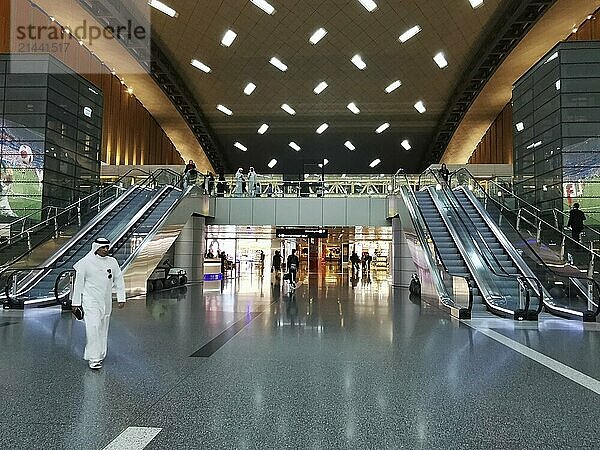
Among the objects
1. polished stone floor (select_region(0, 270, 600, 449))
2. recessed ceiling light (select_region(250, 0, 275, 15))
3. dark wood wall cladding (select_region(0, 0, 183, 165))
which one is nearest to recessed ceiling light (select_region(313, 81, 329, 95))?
recessed ceiling light (select_region(250, 0, 275, 15))

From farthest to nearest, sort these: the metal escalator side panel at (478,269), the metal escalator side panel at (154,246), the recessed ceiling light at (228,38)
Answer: the recessed ceiling light at (228,38)
the metal escalator side panel at (154,246)
the metal escalator side panel at (478,269)

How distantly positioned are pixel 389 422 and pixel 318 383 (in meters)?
1.31

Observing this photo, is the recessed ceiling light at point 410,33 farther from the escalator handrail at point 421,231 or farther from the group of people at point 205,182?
the group of people at point 205,182

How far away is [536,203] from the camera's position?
62.0ft

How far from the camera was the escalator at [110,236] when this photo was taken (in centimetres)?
1160

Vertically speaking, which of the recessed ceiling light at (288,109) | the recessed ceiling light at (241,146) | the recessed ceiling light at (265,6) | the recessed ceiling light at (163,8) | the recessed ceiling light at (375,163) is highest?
the recessed ceiling light at (265,6)

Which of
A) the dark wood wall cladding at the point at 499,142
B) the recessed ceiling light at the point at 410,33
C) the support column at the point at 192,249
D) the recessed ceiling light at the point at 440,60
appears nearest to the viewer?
the support column at the point at 192,249

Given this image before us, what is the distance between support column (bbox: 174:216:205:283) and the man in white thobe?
16.8m

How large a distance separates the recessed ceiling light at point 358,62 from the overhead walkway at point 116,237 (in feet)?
45.1

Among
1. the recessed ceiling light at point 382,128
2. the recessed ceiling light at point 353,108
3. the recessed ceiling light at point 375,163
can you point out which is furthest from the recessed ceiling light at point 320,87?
the recessed ceiling light at point 375,163

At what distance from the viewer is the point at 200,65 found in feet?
109

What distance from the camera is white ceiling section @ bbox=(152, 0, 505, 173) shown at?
26781 millimetres

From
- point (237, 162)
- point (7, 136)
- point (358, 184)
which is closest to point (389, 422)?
point (7, 136)

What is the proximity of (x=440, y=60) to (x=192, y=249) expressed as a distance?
18.3 m
